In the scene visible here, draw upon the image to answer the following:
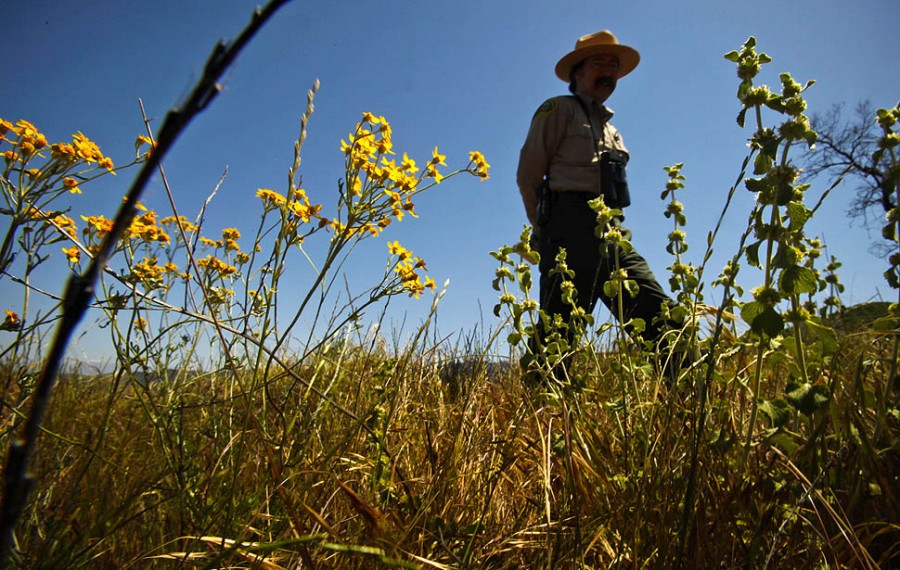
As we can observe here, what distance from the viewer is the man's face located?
4.16 m

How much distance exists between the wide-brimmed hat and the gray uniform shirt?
0.51 metres

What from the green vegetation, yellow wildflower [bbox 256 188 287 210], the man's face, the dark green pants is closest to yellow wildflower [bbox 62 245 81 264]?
the green vegetation

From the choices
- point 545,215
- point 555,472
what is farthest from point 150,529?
point 545,215

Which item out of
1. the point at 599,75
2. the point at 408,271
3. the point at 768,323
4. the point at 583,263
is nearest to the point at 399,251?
the point at 408,271

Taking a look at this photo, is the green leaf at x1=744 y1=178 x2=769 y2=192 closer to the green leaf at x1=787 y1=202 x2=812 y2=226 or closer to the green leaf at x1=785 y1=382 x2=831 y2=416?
the green leaf at x1=787 y1=202 x2=812 y2=226

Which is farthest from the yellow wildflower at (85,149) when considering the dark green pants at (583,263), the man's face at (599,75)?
the man's face at (599,75)

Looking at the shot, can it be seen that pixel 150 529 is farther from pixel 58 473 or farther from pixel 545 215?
pixel 545 215

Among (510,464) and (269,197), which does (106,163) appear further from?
(510,464)

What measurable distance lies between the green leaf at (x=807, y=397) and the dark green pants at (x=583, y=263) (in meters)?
2.31

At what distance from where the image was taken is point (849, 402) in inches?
42.3

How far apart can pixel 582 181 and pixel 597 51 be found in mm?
1271

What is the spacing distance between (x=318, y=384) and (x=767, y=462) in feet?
5.54

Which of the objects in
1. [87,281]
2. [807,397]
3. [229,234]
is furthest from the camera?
[229,234]

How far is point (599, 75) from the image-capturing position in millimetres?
4168
